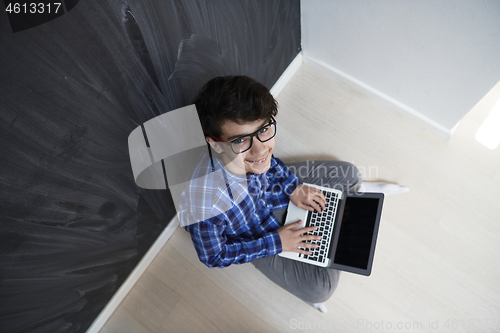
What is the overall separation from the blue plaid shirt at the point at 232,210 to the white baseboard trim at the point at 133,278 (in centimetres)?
43

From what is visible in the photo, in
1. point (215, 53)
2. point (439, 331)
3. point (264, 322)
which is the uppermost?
point (215, 53)

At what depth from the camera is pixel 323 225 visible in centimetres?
141

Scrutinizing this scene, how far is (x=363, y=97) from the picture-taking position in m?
1.92

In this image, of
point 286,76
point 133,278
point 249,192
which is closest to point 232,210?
point 249,192

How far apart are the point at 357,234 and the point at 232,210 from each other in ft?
1.65

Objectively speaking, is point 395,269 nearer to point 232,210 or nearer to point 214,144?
point 232,210

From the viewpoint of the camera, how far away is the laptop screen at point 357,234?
132 centimetres

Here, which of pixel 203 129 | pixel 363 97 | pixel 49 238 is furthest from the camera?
pixel 363 97

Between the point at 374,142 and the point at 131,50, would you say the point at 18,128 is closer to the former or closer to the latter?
the point at 131,50

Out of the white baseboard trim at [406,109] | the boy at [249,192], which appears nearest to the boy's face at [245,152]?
the boy at [249,192]

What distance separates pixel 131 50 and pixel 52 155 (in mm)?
337

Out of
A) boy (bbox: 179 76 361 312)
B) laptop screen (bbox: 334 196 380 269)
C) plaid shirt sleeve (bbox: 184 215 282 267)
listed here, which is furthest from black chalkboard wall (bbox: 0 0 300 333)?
laptop screen (bbox: 334 196 380 269)

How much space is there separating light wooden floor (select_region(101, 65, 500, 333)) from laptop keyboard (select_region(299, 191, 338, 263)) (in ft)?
1.02

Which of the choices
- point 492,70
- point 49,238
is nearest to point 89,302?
point 49,238
